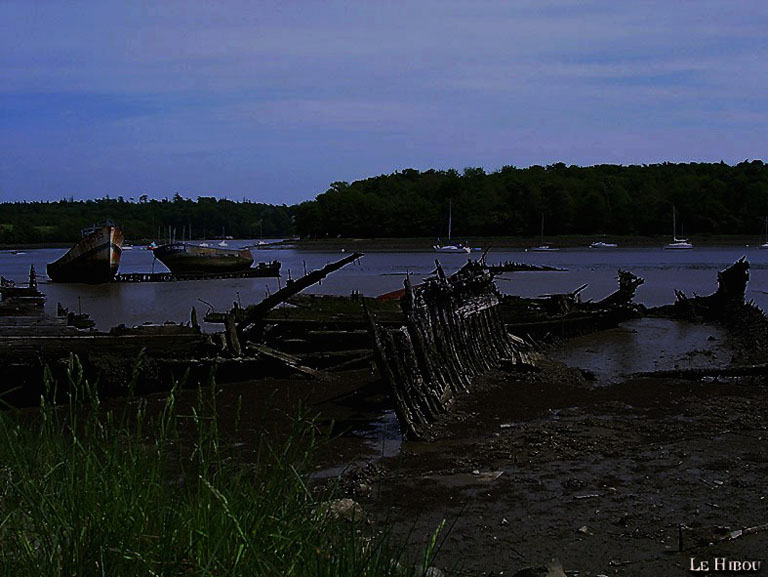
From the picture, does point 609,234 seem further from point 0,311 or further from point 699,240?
point 0,311

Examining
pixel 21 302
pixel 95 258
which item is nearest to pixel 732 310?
pixel 21 302

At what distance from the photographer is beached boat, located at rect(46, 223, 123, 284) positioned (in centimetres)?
4785

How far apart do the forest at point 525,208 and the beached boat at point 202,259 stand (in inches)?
2754

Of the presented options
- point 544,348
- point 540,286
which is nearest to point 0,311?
point 544,348

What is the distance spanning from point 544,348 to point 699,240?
4188 inches

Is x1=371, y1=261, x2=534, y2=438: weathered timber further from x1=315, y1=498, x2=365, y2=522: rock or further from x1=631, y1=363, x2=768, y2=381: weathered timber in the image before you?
x1=315, y1=498, x2=365, y2=522: rock

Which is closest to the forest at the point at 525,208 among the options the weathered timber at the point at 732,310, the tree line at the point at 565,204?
the tree line at the point at 565,204

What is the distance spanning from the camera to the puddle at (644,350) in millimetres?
17141

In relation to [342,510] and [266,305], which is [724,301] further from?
[342,510]

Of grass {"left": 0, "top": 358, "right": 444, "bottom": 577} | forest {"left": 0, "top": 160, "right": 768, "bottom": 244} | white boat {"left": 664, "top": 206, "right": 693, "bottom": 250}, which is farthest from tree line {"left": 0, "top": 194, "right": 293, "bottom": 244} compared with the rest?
grass {"left": 0, "top": 358, "right": 444, "bottom": 577}

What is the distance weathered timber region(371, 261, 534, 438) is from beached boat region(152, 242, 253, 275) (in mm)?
39013

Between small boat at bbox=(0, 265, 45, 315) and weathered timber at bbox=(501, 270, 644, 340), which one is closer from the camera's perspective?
small boat at bbox=(0, 265, 45, 315)

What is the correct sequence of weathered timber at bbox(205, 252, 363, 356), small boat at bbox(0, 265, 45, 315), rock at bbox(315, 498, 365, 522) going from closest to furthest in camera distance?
rock at bbox(315, 498, 365, 522) < weathered timber at bbox(205, 252, 363, 356) < small boat at bbox(0, 265, 45, 315)

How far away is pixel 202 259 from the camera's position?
55.9 metres
